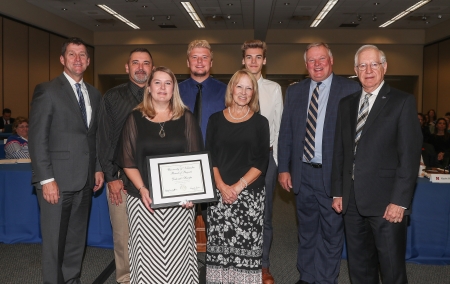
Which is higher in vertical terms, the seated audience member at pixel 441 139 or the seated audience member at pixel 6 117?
the seated audience member at pixel 6 117

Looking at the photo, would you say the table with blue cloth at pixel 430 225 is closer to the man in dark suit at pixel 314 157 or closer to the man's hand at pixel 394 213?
the man in dark suit at pixel 314 157

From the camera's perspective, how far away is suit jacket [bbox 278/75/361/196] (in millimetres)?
3170

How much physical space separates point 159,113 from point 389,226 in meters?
1.66

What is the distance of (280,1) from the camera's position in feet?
38.7

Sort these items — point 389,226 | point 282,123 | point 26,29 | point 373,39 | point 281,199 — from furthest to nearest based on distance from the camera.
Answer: point 373,39, point 26,29, point 281,199, point 282,123, point 389,226

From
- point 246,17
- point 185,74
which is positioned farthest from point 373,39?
point 185,74

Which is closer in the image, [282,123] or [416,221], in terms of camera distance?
[282,123]

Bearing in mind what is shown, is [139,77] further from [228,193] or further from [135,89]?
[228,193]

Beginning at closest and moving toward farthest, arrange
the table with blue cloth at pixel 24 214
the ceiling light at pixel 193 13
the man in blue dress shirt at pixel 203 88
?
the man in blue dress shirt at pixel 203 88 < the table with blue cloth at pixel 24 214 < the ceiling light at pixel 193 13

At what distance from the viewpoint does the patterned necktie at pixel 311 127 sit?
3.27m

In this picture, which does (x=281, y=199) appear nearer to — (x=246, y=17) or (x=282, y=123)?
(x=282, y=123)

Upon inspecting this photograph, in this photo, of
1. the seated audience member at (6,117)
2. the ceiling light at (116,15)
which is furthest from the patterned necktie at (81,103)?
the ceiling light at (116,15)

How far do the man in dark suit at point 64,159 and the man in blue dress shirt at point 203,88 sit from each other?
2.59 ft

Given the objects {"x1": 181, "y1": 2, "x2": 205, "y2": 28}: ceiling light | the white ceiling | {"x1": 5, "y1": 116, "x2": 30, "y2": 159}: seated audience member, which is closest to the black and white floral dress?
{"x1": 5, "y1": 116, "x2": 30, "y2": 159}: seated audience member
